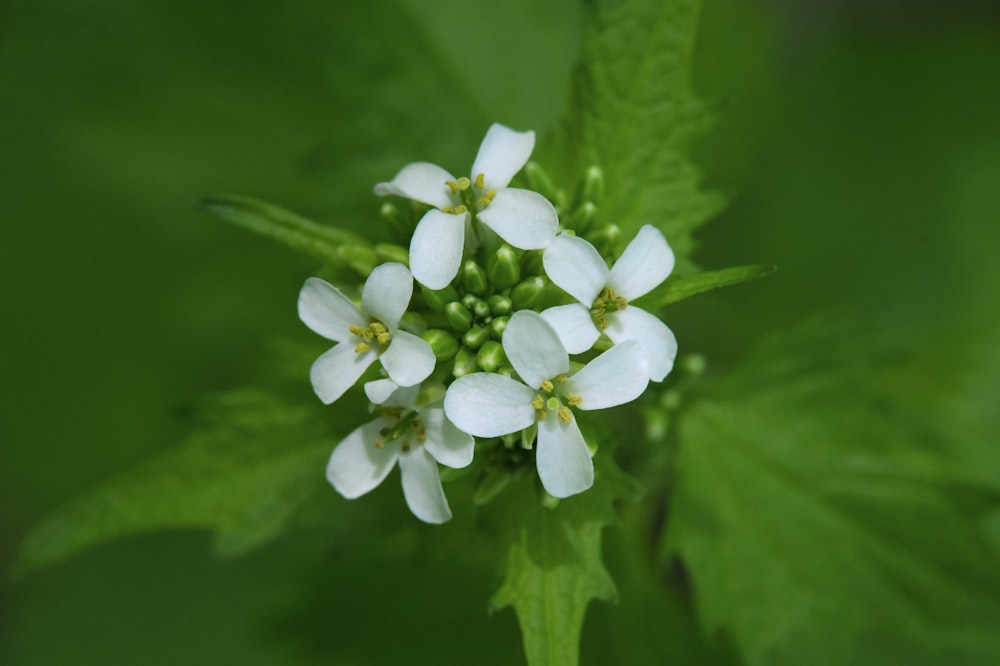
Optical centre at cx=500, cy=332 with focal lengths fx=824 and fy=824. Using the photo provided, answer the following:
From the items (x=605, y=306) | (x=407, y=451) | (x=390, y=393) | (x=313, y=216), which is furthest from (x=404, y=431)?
(x=313, y=216)

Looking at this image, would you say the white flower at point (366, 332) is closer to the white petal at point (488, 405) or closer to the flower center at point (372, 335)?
the flower center at point (372, 335)

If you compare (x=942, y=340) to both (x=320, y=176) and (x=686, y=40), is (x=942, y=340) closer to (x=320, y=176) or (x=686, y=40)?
(x=686, y=40)

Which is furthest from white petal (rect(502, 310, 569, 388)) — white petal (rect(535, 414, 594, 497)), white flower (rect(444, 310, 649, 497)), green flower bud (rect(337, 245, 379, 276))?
green flower bud (rect(337, 245, 379, 276))

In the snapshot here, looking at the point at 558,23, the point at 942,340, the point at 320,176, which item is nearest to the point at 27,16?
the point at 320,176

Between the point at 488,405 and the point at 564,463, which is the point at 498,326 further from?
the point at 564,463

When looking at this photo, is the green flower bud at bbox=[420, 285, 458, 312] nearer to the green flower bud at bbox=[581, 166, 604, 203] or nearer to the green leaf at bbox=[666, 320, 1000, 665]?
the green flower bud at bbox=[581, 166, 604, 203]
